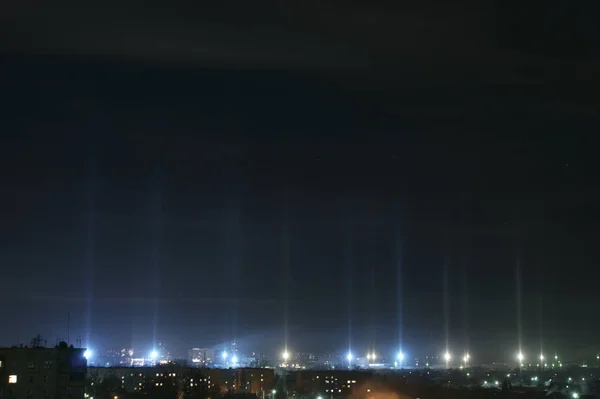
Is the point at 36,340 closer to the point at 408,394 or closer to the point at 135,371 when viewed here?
the point at 408,394

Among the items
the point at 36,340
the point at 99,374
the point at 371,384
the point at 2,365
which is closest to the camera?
the point at 2,365

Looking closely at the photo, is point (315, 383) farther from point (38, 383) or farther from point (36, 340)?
point (38, 383)

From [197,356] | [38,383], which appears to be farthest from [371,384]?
[197,356]

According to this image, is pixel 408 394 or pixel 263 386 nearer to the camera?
pixel 408 394

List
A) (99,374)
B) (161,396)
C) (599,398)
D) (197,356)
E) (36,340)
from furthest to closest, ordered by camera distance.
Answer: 1. (197,356)
2. (99,374)
3. (599,398)
4. (161,396)
5. (36,340)

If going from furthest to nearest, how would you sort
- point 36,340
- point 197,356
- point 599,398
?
1. point 197,356
2. point 599,398
3. point 36,340

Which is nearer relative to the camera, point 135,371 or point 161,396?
point 161,396

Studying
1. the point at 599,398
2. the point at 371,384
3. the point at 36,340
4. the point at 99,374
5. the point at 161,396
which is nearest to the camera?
the point at 36,340

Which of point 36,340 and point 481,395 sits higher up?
point 36,340

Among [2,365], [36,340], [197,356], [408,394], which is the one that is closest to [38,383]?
[2,365]
